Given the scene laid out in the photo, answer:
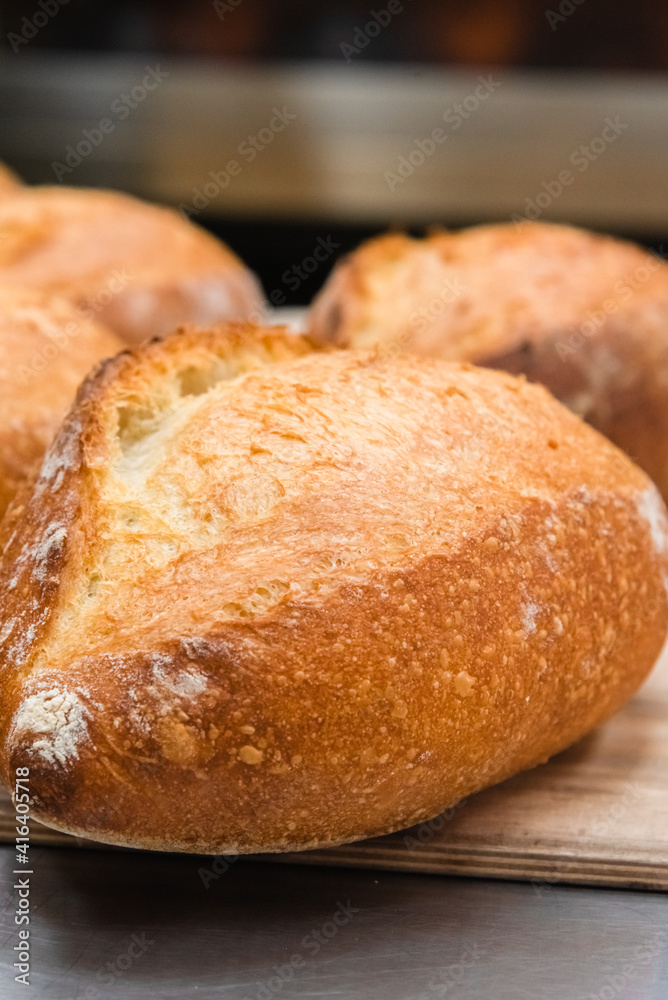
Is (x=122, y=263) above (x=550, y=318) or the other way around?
the other way around

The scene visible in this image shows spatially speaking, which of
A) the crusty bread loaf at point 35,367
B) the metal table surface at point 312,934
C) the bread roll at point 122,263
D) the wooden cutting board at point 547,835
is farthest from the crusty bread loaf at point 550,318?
the metal table surface at point 312,934

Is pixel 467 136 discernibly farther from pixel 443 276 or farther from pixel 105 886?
pixel 105 886

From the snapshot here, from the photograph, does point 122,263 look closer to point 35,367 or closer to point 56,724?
point 35,367

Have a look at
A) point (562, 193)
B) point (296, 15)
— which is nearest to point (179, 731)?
point (562, 193)

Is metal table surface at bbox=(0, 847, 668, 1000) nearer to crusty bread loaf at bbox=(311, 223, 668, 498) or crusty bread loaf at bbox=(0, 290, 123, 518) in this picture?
crusty bread loaf at bbox=(0, 290, 123, 518)

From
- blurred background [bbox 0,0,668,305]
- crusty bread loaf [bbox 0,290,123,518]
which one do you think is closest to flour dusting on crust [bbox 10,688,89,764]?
crusty bread loaf [bbox 0,290,123,518]

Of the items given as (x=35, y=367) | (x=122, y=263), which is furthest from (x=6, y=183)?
(x=35, y=367)

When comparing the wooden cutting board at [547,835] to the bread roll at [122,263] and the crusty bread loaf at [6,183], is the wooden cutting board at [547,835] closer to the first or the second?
the bread roll at [122,263]
